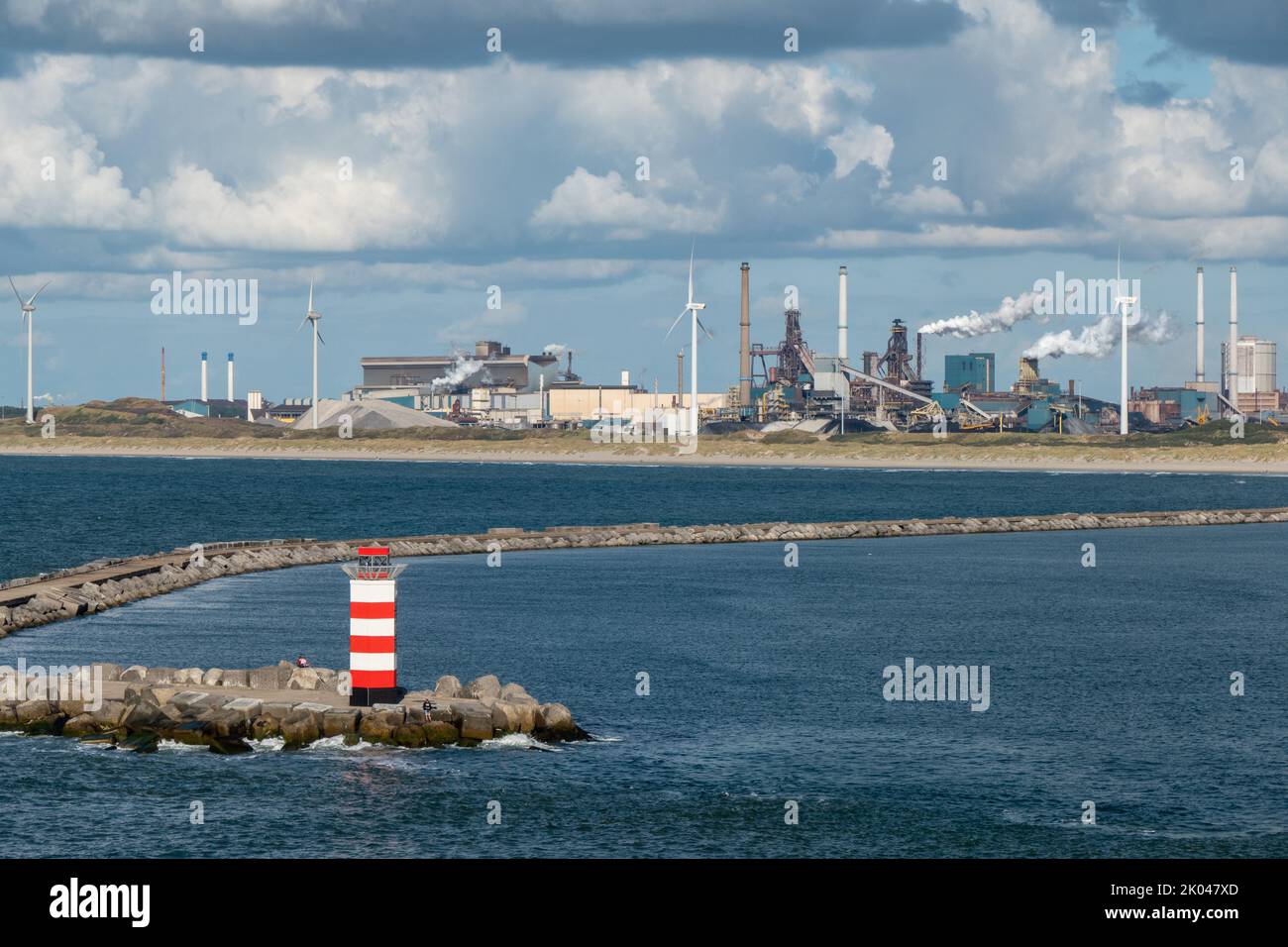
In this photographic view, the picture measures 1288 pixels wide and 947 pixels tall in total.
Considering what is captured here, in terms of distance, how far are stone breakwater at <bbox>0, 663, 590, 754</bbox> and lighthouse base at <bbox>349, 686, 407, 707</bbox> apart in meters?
0.24

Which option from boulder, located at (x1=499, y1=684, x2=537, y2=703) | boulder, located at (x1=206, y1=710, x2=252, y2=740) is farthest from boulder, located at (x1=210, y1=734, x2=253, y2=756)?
boulder, located at (x1=499, y1=684, x2=537, y2=703)

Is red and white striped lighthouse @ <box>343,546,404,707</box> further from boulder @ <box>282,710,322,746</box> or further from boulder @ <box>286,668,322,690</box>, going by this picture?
boulder @ <box>286,668,322,690</box>

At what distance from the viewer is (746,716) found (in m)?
38.1

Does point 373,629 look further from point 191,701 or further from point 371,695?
point 191,701

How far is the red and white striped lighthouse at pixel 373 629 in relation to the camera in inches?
1302

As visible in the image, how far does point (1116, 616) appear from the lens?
59.2 metres

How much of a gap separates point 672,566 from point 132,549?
94.9 feet

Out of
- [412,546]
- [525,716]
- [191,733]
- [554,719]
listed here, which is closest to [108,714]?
[191,733]

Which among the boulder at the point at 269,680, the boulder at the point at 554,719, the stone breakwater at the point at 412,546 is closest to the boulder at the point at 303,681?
the boulder at the point at 269,680

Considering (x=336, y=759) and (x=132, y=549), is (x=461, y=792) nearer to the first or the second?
(x=336, y=759)

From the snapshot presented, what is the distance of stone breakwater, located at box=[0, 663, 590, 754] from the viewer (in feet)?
110

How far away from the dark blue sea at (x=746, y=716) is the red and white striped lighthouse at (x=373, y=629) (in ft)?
6.10

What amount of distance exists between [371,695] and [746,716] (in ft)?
27.4
